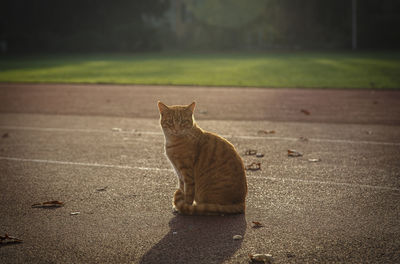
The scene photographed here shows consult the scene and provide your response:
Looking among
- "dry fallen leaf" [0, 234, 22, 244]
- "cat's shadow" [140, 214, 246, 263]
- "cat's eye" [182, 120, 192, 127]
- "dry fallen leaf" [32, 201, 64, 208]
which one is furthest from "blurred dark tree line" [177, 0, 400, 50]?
"dry fallen leaf" [0, 234, 22, 244]

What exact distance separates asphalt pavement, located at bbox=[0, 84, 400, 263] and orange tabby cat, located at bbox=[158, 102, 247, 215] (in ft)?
0.64

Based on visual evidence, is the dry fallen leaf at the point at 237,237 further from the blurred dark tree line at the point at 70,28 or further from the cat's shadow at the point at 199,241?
the blurred dark tree line at the point at 70,28

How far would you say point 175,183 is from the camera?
7613 millimetres

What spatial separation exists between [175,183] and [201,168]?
5.78ft

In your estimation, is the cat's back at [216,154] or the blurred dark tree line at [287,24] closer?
the cat's back at [216,154]

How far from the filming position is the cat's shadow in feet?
16.0

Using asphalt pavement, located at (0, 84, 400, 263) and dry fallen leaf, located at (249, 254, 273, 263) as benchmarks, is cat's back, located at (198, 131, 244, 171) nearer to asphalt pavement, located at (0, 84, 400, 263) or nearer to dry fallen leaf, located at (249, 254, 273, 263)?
asphalt pavement, located at (0, 84, 400, 263)

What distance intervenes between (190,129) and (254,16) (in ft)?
193

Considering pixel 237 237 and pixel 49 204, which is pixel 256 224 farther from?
pixel 49 204

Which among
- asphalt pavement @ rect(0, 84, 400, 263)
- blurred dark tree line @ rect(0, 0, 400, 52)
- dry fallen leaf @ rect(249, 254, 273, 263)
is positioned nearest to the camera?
dry fallen leaf @ rect(249, 254, 273, 263)

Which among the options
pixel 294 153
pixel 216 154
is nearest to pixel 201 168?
pixel 216 154

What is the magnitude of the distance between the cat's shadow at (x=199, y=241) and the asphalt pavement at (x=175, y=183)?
19mm

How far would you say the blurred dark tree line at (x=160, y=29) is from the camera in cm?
5338

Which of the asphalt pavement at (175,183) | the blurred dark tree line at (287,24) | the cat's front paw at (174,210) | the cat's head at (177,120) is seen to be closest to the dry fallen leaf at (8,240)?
the asphalt pavement at (175,183)
